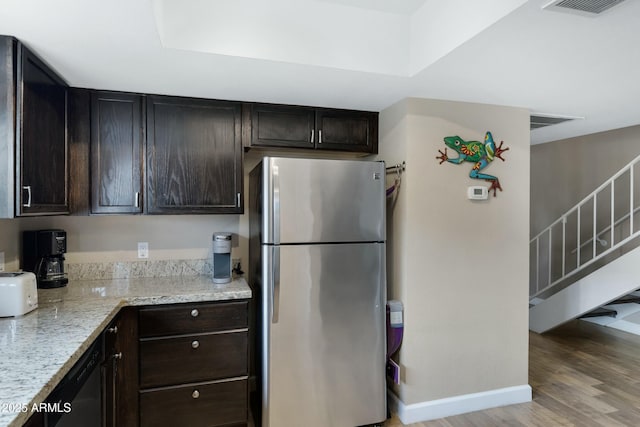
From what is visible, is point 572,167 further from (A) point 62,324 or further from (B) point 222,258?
(A) point 62,324

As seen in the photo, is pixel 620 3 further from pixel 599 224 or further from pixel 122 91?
pixel 599 224

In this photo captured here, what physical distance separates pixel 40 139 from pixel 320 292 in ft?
5.60

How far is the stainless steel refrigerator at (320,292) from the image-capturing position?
2.24 m

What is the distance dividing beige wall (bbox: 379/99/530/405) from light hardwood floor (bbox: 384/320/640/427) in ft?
0.64

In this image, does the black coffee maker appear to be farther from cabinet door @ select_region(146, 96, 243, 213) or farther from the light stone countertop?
cabinet door @ select_region(146, 96, 243, 213)

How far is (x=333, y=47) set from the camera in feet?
6.53

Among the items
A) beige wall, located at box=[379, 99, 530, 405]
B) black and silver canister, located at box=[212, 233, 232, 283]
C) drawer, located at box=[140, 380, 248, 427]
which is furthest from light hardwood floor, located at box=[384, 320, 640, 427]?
black and silver canister, located at box=[212, 233, 232, 283]

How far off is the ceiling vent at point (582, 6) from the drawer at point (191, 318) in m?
2.06

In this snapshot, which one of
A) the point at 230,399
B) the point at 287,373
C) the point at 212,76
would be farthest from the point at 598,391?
the point at 212,76

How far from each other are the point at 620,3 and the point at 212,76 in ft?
6.04

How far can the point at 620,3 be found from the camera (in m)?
1.39

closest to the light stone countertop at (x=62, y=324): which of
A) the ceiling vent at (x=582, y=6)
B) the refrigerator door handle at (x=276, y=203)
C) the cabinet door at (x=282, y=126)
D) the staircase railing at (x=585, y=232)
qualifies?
the refrigerator door handle at (x=276, y=203)

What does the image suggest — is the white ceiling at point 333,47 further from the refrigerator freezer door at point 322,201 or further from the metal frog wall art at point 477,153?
the refrigerator freezer door at point 322,201

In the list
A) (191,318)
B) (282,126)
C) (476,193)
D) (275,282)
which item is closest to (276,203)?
(275,282)
